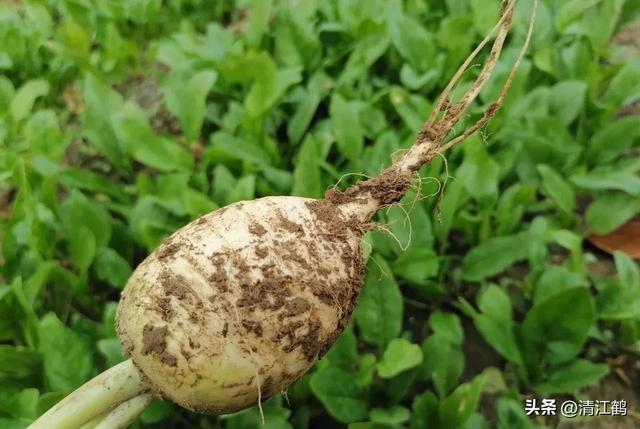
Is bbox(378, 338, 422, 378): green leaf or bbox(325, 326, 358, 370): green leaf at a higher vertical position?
bbox(378, 338, 422, 378): green leaf

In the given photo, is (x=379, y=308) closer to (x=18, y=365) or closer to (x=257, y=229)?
(x=257, y=229)

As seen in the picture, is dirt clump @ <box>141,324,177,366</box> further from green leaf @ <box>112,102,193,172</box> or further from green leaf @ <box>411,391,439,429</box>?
green leaf @ <box>112,102,193,172</box>

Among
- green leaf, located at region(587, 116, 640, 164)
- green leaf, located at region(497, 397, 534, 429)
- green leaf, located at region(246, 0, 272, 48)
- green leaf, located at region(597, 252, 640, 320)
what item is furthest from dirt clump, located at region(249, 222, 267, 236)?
green leaf, located at region(246, 0, 272, 48)

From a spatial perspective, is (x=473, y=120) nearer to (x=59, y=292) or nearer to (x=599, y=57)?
(x=599, y=57)

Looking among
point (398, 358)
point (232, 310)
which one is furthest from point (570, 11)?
point (232, 310)

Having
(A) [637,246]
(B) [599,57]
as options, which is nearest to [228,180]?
(A) [637,246]

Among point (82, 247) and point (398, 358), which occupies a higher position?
point (82, 247)
